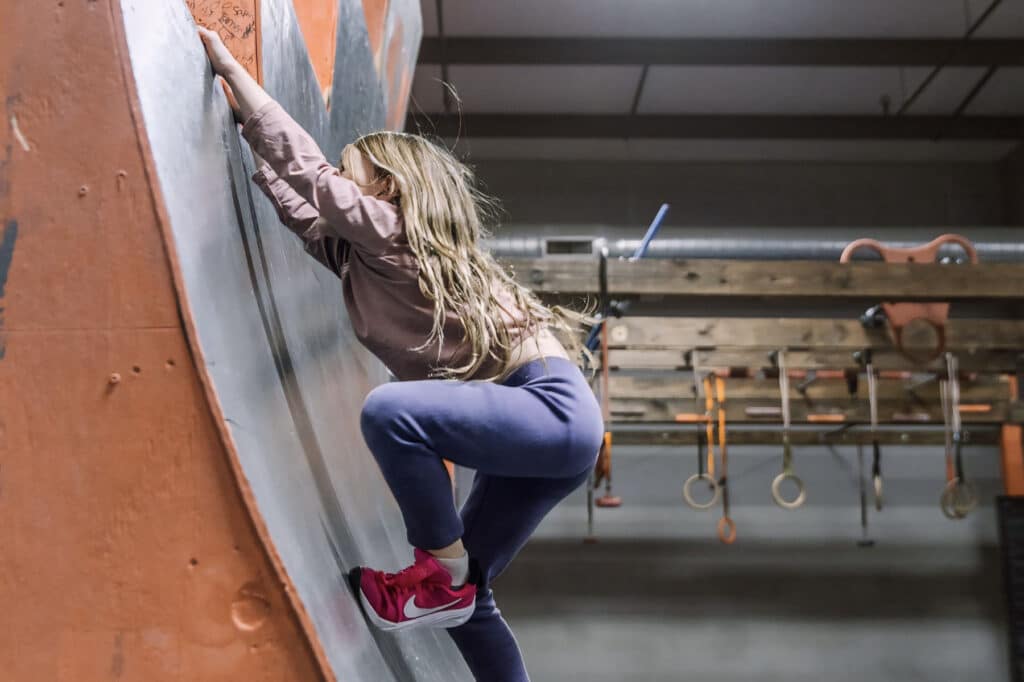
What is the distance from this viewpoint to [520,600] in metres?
6.91

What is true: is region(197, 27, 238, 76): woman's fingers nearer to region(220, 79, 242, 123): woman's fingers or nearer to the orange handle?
region(220, 79, 242, 123): woman's fingers

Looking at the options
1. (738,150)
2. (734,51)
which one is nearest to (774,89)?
(734,51)

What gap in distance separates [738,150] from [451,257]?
679 centimetres

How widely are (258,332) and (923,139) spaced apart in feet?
23.5

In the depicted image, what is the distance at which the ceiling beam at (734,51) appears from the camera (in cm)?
632

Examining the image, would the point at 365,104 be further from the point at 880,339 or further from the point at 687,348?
the point at 880,339

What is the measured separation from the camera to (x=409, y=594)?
4.39 feet

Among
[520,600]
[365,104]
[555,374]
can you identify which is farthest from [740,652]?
[555,374]

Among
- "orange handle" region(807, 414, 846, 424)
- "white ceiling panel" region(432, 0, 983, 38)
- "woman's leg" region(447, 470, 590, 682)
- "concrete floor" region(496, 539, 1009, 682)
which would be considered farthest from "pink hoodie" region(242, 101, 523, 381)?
"concrete floor" region(496, 539, 1009, 682)

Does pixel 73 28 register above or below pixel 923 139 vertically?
below

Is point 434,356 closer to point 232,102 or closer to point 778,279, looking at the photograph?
point 232,102

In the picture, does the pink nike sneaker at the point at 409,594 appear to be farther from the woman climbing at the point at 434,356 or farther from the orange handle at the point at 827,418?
the orange handle at the point at 827,418

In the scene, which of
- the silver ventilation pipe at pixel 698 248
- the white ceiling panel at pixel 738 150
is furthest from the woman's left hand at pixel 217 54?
the white ceiling panel at pixel 738 150

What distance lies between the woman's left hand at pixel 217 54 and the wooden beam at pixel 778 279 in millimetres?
3069
